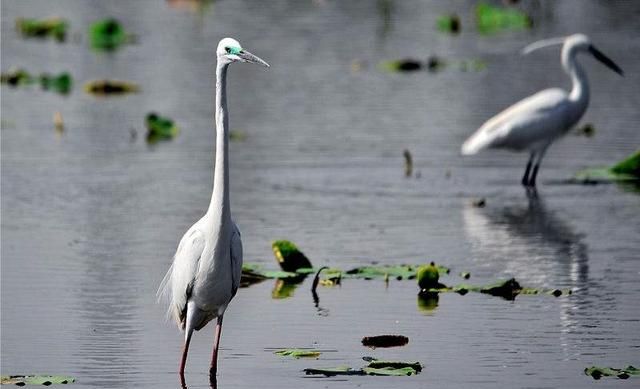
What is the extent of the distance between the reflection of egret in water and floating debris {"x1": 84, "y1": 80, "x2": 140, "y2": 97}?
792 cm

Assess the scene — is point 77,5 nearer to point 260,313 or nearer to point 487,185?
point 487,185

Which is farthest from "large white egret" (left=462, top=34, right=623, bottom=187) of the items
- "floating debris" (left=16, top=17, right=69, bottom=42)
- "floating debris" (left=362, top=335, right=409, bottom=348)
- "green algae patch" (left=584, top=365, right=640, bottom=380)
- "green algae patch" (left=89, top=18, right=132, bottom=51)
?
"floating debris" (left=16, top=17, right=69, bottom=42)

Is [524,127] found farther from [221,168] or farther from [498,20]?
[498,20]

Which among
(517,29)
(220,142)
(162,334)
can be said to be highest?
(517,29)

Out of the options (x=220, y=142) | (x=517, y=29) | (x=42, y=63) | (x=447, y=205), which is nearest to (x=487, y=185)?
(x=447, y=205)

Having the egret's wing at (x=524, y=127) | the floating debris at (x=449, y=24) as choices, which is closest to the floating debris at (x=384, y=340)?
the egret's wing at (x=524, y=127)

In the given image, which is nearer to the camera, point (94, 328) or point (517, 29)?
point (94, 328)

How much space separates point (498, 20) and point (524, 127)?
539 inches

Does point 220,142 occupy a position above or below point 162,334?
above

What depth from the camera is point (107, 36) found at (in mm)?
26281

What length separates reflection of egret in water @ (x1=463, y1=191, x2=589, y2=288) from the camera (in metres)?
11.3

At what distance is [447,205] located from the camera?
14047mm

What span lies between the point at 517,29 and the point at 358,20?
3163 mm

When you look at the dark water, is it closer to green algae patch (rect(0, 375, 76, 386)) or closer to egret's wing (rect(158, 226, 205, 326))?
green algae patch (rect(0, 375, 76, 386))
